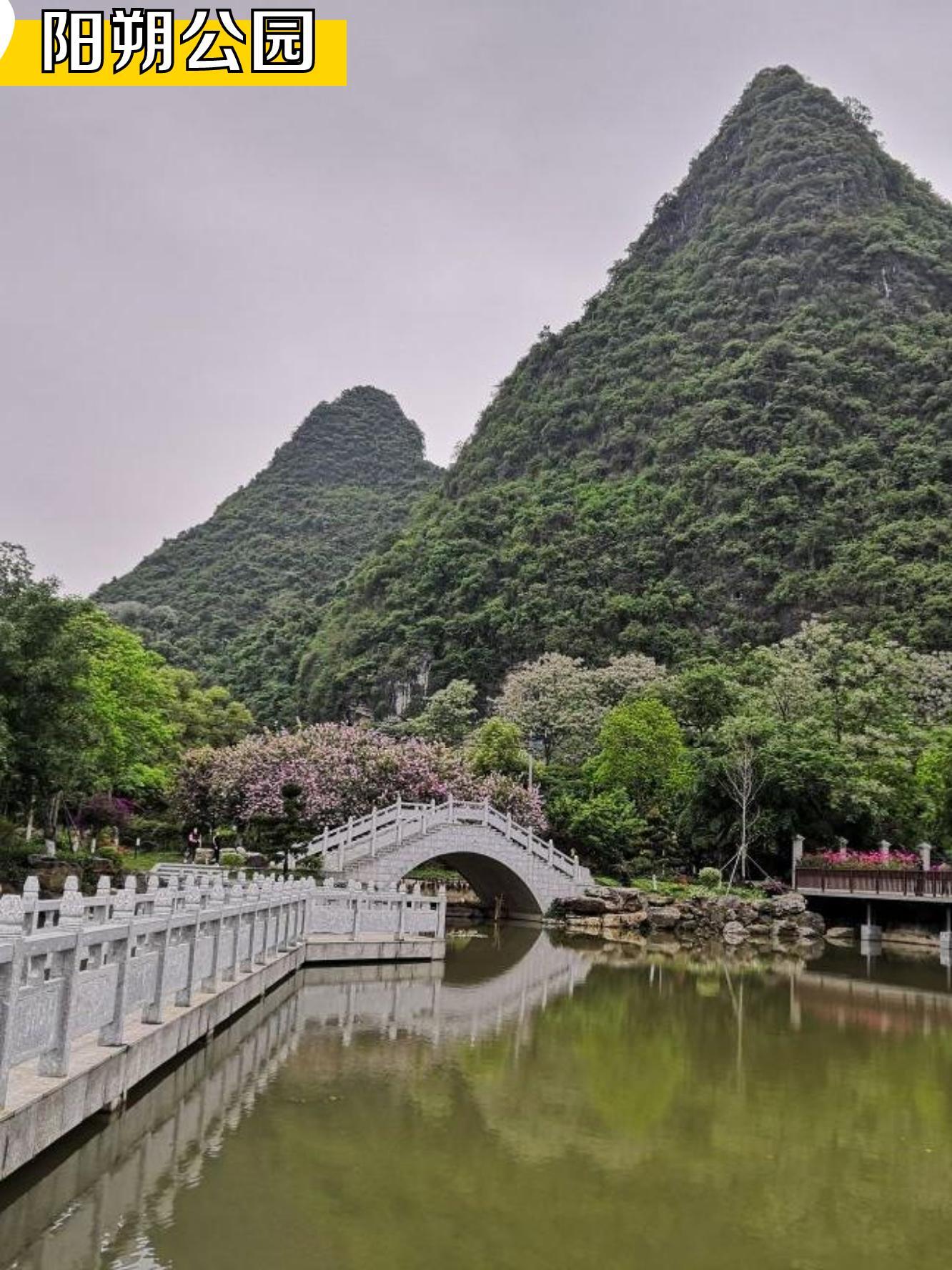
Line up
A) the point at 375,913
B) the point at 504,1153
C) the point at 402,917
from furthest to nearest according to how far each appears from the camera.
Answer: the point at 402,917
the point at 375,913
the point at 504,1153

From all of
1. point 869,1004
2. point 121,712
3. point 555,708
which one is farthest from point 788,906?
point 555,708

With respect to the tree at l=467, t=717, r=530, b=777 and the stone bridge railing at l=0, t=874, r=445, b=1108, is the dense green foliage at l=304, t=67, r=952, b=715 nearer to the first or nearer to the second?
the tree at l=467, t=717, r=530, b=777

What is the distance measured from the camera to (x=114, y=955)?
627cm

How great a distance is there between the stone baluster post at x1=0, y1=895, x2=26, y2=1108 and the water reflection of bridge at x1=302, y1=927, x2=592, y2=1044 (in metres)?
6.01

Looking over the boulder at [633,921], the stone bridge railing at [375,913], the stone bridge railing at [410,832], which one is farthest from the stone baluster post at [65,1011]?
the boulder at [633,921]

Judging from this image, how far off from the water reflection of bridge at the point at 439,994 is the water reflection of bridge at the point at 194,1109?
0.03m

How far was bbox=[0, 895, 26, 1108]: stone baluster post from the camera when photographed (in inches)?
174

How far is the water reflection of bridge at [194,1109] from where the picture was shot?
4699 mm

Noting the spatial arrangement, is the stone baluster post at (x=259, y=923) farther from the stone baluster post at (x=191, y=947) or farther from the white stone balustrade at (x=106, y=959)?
the stone baluster post at (x=191, y=947)

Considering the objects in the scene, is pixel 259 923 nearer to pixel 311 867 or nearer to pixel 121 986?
pixel 121 986

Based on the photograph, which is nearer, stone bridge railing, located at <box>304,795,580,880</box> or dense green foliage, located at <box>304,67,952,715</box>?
stone bridge railing, located at <box>304,795,580,880</box>

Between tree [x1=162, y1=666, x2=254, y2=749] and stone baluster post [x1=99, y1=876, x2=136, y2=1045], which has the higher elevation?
tree [x1=162, y1=666, x2=254, y2=749]

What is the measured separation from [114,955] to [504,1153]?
Result: 8.63 feet

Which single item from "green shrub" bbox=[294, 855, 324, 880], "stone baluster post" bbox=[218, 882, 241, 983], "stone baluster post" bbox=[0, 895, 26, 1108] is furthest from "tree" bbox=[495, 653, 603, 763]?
"stone baluster post" bbox=[0, 895, 26, 1108]
